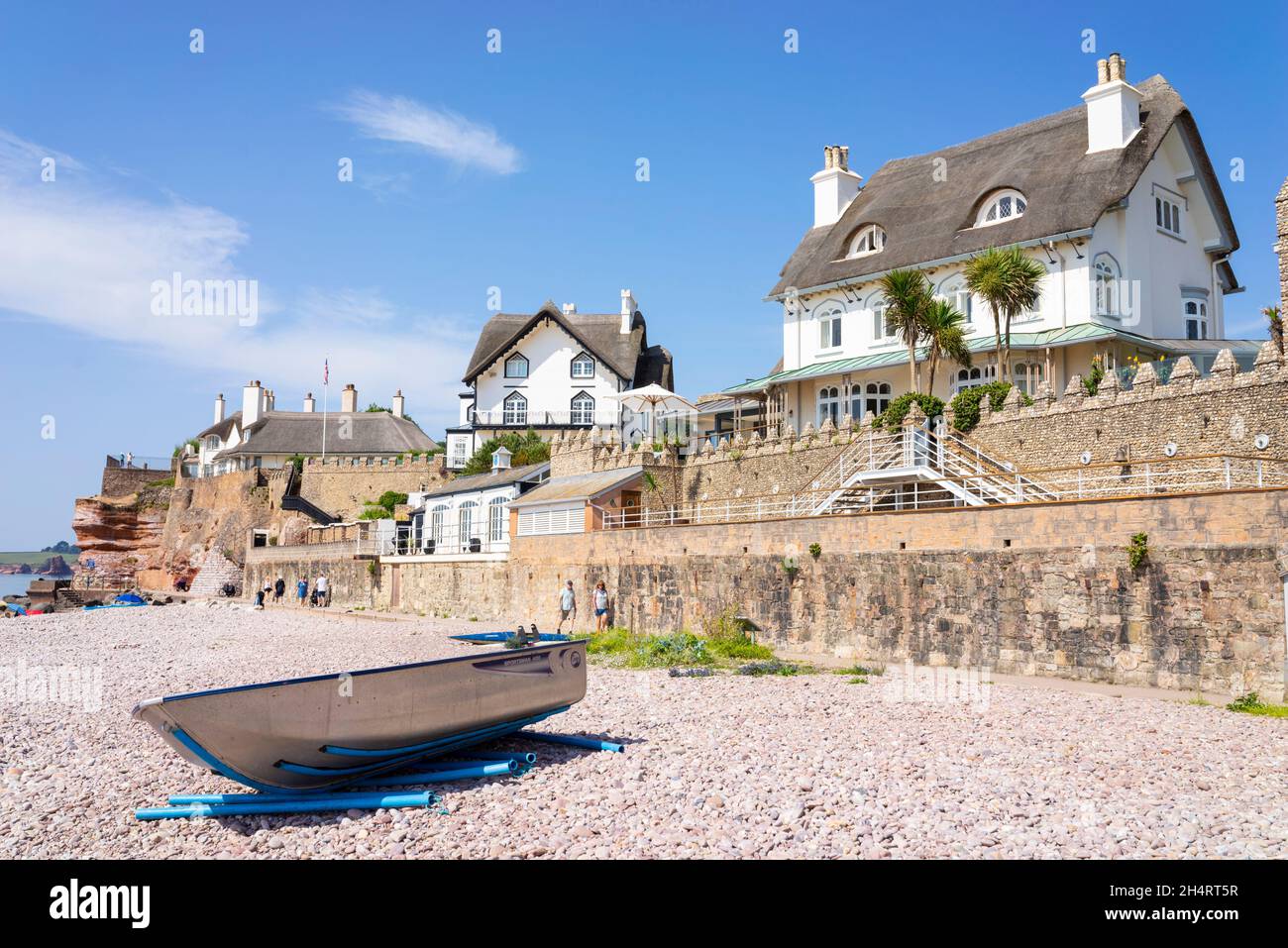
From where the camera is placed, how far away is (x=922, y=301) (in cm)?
2627

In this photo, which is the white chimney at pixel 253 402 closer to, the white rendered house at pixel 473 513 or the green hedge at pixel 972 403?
the white rendered house at pixel 473 513

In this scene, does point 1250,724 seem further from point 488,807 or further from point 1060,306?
point 1060,306

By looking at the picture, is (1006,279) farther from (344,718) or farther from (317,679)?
(317,679)

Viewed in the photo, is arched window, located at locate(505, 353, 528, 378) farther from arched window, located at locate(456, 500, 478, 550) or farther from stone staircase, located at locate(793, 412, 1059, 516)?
stone staircase, located at locate(793, 412, 1059, 516)

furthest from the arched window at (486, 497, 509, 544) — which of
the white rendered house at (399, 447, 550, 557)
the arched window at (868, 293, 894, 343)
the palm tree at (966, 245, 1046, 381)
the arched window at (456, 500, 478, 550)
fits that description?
the palm tree at (966, 245, 1046, 381)

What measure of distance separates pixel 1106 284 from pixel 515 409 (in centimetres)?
3237

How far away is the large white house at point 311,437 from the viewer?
209 ft

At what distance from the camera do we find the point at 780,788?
9133 millimetres

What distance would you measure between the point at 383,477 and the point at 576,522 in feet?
104

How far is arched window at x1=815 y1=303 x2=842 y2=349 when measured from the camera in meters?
34.2

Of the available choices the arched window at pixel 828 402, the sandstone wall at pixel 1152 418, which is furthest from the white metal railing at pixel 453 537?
A: the sandstone wall at pixel 1152 418

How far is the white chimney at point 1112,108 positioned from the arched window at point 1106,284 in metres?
3.64
